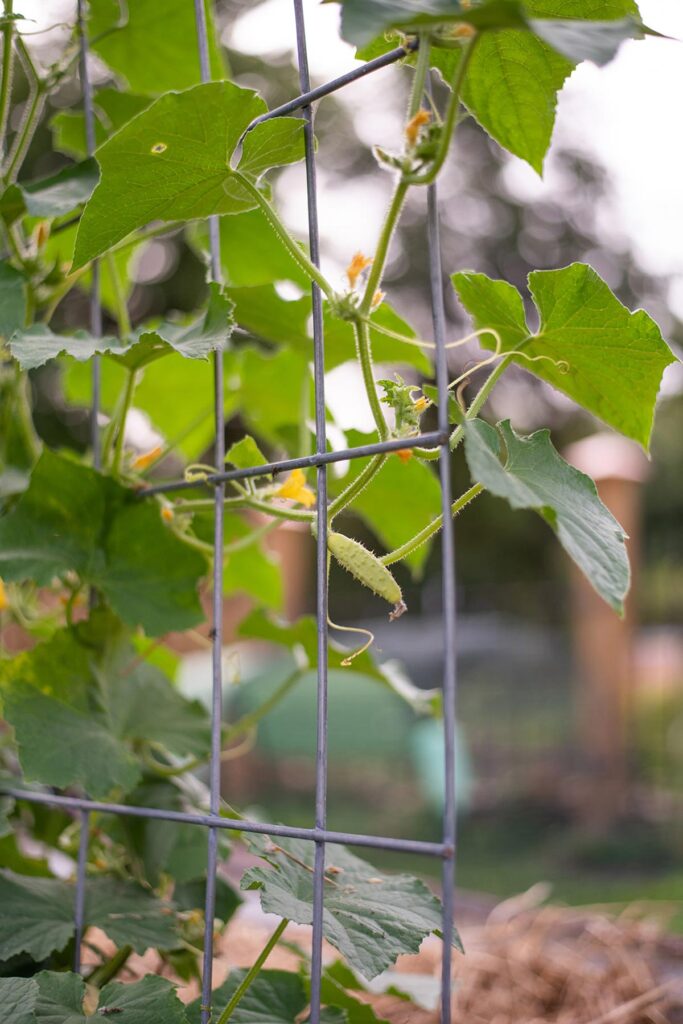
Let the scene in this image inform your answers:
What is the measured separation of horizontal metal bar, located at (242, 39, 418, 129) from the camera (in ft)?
2.01

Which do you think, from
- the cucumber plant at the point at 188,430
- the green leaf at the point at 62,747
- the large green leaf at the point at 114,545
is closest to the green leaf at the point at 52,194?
the cucumber plant at the point at 188,430

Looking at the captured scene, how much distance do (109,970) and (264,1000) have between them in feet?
0.66

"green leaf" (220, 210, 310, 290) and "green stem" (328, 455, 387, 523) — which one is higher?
"green leaf" (220, 210, 310, 290)

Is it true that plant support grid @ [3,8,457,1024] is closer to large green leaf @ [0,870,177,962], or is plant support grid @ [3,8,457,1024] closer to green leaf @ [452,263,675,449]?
large green leaf @ [0,870,177,962]

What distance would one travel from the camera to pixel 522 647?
4.99m

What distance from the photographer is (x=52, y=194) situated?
86cm

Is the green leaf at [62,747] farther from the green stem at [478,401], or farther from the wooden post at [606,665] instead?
the wooden post at [606,665]

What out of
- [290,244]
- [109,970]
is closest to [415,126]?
[290,244]

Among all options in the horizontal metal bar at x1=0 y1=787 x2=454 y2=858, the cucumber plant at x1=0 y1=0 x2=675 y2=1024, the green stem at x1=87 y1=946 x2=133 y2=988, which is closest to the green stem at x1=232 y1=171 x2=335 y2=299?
the cucumber plant at x1=0 y1=0 x2=675 y2=1024

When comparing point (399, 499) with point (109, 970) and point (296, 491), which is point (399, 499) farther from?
point (109, 970)

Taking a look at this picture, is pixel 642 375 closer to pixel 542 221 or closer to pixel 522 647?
pixel 522 647

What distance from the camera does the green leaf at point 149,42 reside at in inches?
40.3

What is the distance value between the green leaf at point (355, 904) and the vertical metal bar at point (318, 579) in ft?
0.07

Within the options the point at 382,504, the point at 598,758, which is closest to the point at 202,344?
the point at 382,504
